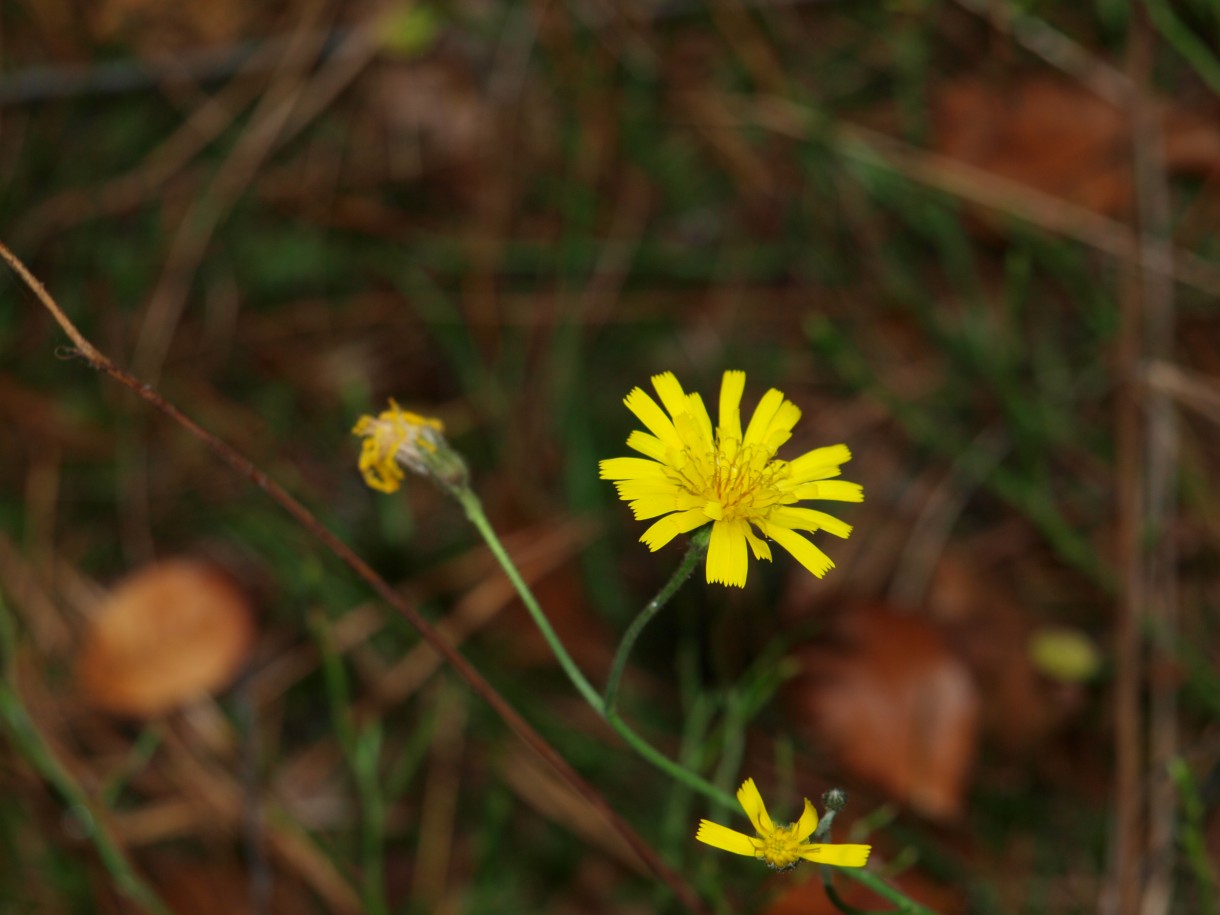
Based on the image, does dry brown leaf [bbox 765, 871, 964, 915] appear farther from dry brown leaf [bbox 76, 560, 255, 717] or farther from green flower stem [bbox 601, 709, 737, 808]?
dry brown leaf [bbox 76, 560, 255, 717]

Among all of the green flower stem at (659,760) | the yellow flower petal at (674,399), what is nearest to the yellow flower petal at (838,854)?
the green flower stem at (659,760)

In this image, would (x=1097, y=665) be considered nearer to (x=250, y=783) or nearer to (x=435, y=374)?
(x=435, y=374)

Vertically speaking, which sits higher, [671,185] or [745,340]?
[671,185]

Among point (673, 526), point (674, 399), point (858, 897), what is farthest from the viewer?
point (858, 897)

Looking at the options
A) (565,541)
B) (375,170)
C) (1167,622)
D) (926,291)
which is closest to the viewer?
(1167,622)

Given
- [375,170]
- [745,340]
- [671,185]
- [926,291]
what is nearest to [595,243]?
[671,185]

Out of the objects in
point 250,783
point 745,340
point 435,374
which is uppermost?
point 745,340

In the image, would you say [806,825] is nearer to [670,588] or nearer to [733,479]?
[670,588]

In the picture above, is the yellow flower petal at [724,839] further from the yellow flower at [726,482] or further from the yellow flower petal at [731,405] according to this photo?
the yellow flower petal at [731,405]

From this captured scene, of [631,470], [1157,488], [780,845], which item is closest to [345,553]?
[631,470]
